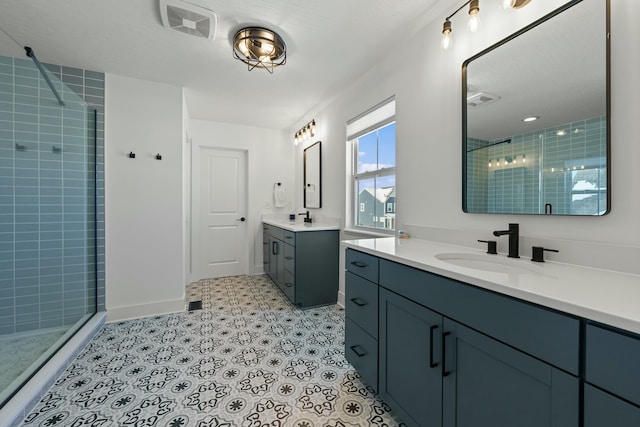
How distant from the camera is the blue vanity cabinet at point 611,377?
1.90 feet

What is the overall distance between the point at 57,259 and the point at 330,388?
2553mm

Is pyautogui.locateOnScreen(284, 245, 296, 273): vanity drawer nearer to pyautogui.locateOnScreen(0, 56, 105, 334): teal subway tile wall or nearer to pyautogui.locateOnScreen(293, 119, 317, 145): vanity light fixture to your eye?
pyautogui.locateOnScreen(293, 119, 317, 145): vanity light fixture

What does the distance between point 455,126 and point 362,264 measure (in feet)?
3.42

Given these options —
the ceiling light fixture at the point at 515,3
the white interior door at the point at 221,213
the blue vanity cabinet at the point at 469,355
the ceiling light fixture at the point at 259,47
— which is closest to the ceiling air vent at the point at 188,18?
the ceiling light fixture at the point at 259,47

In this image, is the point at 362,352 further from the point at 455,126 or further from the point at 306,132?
the point at 306,132

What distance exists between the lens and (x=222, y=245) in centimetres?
412

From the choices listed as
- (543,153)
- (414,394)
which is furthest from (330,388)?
(543,153)

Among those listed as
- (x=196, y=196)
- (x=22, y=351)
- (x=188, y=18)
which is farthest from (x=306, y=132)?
(x=22, y=351)

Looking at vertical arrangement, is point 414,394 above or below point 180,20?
below

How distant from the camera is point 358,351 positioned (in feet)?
5.32

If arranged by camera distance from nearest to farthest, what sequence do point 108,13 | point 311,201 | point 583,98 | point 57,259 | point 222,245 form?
point 583,98, point 108,13, point 57,259, point 311,201, point 222,245

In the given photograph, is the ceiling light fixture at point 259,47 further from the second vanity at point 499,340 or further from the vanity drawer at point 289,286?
the vanity drawer at point 289,286

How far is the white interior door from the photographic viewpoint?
399 cm

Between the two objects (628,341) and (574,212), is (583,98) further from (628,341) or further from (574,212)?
(628,341)
